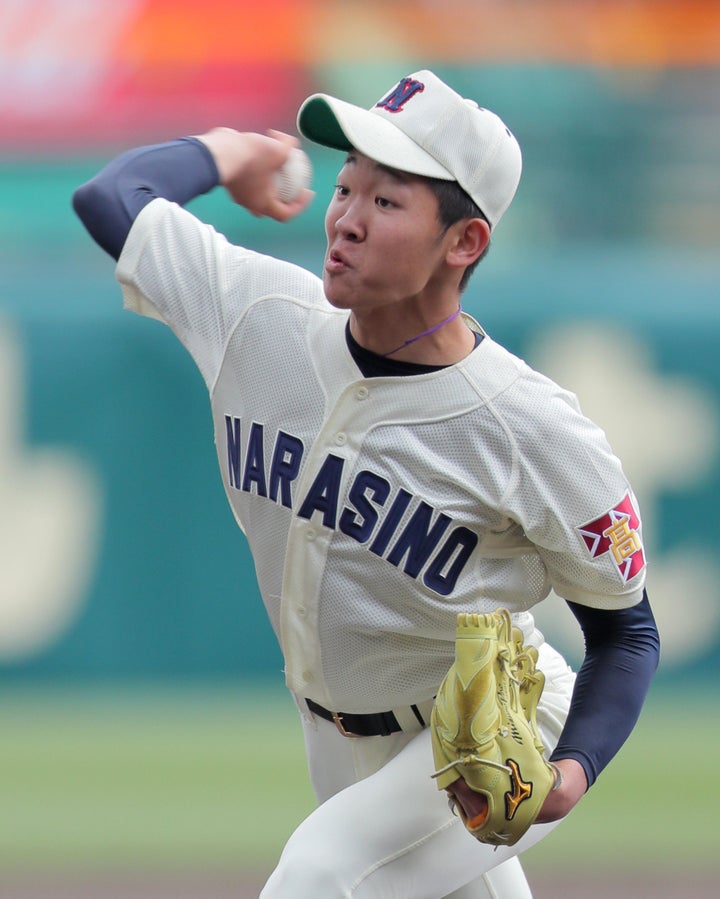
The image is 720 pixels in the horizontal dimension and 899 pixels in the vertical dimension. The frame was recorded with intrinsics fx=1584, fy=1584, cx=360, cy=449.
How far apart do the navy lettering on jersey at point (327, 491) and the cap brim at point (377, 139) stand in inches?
19.1

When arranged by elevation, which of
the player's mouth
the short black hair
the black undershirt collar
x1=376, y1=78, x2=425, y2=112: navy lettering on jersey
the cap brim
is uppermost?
x1=376, y1=78, x2=425, y2=112: navy lettering on jersey

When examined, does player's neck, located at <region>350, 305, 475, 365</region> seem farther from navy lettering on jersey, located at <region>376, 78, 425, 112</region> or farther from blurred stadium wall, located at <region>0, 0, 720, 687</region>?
blurred stadium wall, located at <region>0, 0, 720, 687</region>

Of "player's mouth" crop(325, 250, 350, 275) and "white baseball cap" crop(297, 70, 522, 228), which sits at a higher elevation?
"white baseball cap" crop(297, 70, 522, 228)

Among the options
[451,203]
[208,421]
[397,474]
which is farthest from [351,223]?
[208,421]

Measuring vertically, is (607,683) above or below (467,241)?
below

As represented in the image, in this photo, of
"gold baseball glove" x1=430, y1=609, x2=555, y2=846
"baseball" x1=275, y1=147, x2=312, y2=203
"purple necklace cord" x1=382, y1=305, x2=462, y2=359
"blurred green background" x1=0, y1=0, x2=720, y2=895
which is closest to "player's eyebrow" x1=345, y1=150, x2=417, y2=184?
"purple necklace cord" x1=382, y1=305, x2=462, y2=359

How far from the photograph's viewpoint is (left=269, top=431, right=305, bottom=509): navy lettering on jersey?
2639mm

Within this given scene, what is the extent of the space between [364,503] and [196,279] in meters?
0.53

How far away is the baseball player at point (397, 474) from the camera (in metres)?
2.49

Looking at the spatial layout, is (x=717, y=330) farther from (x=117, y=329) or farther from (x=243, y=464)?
(x=243, y=464)

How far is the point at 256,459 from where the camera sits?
2.70m

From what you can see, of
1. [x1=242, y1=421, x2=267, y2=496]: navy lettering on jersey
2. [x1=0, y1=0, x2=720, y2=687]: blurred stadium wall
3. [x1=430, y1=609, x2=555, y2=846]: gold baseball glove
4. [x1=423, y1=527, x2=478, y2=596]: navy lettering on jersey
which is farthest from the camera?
[x1=0, y1=0, x2=720, y2=687]: blurred stadium wall

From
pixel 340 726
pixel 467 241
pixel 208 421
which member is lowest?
pixel 208 421

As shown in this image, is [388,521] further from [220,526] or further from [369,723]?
[220,526]
